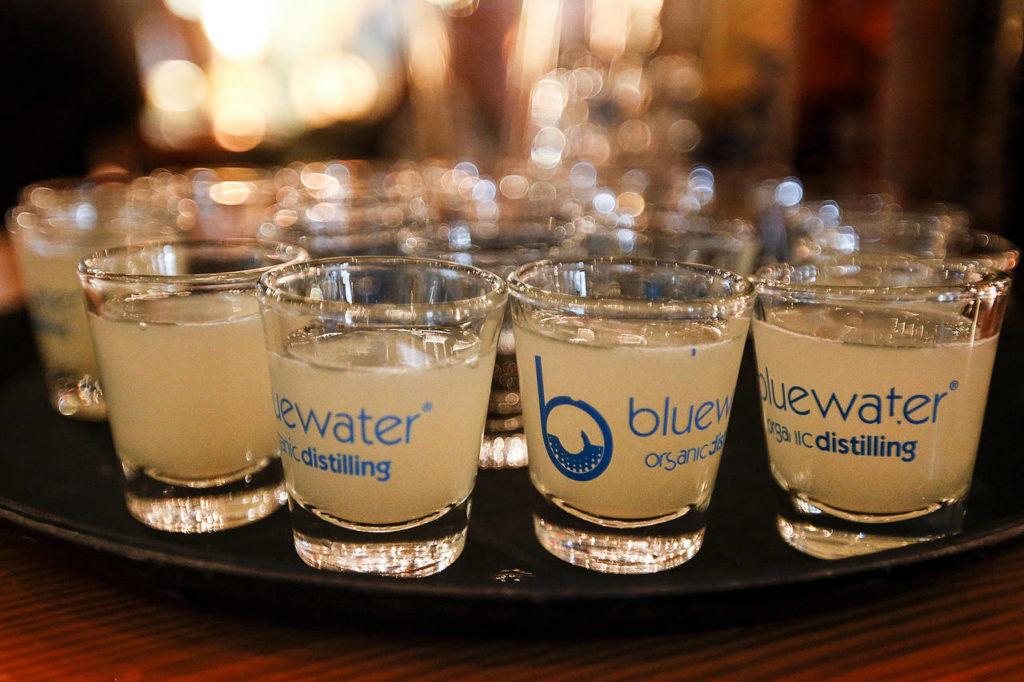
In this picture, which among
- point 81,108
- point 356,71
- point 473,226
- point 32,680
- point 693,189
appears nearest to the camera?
point 32,680

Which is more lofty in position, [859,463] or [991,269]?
[991,269]

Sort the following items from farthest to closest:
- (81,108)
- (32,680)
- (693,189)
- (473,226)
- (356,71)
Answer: (356,71) < (81,108) < (693,189) < (473,226) < (32,680)

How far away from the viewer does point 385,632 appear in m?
0.65

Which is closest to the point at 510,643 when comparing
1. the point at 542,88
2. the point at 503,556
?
the point at 503,556

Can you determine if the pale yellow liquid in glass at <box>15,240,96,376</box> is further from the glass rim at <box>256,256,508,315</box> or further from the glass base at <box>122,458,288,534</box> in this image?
the glass rim at <box>256,256,508,315</box>

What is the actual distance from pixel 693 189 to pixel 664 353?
109 cm

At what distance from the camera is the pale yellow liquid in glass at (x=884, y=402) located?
2.36ft

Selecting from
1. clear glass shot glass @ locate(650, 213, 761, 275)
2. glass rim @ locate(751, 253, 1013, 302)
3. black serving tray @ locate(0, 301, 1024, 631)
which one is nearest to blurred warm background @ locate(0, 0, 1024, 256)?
clear glass shot glass @ locate(650, 213, 761, 275)

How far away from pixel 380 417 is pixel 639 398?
21 centimetres

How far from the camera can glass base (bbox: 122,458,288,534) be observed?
0.82 meters

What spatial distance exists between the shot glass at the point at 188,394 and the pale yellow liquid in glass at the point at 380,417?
0.09m

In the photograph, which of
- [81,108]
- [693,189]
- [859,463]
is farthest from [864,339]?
[81,108]

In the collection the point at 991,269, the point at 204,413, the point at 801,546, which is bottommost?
the point at 801,546

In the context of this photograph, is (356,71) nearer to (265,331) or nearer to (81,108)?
(81,108)
